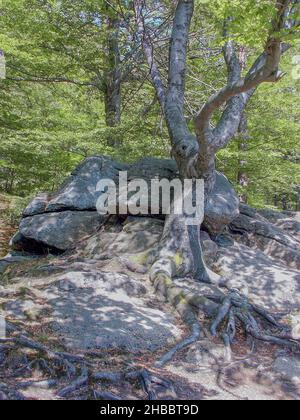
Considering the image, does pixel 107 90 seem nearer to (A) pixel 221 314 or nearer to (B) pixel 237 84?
(B) pixel 237 84

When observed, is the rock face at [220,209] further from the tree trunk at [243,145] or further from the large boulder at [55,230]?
the tree trunk at [243,145]

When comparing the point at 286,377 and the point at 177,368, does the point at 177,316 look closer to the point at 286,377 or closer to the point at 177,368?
the point at 177,368

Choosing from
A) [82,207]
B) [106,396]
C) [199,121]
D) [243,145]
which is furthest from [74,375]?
[243,145]

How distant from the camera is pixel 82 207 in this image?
1050 cm

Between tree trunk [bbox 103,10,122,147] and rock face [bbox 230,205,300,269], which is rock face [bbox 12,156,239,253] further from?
tree trunk [bbox 103,10,122,147]

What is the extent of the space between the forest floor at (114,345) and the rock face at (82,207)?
71.7 inches

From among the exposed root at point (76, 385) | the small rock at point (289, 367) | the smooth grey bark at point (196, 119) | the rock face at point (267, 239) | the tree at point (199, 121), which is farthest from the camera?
the rock face at point (267, 239)

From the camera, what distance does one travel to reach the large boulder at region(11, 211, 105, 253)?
965 centimetres

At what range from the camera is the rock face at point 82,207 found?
9.34 meters

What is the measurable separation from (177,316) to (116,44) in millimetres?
9360

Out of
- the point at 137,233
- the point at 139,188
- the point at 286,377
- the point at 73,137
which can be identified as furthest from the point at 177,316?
the point at 73,137

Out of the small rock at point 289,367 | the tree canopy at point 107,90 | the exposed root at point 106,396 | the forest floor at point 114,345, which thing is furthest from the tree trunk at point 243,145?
the exposed root at point 106,396

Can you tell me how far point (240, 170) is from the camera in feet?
44.9

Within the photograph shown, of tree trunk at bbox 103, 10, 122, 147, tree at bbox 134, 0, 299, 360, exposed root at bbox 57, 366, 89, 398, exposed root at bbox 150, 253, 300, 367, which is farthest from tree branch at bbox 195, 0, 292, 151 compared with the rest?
tree trunk at bbox 103, 10, 122, 147
